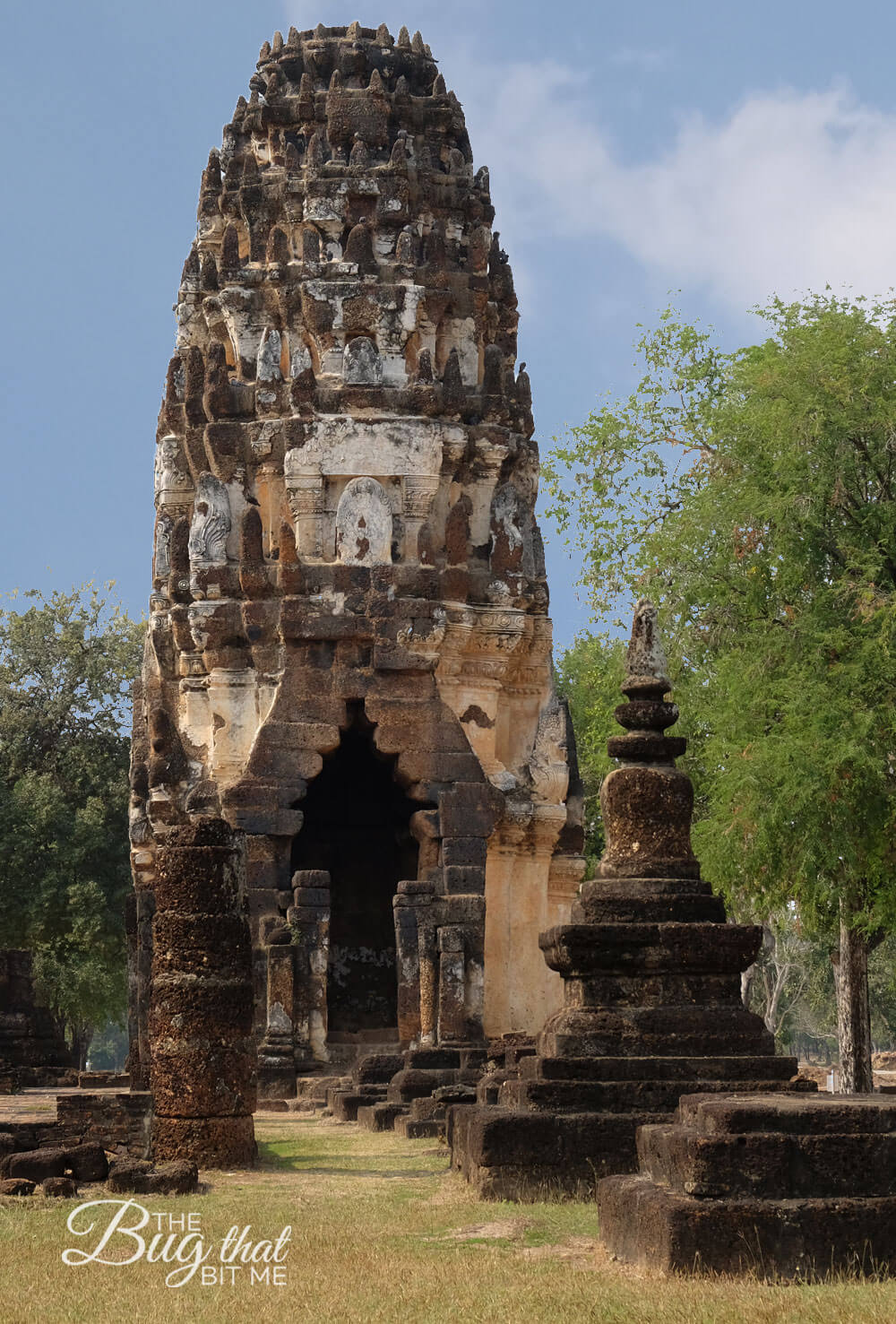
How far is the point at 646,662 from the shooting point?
12.7 metres

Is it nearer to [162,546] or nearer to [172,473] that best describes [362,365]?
[172,473]

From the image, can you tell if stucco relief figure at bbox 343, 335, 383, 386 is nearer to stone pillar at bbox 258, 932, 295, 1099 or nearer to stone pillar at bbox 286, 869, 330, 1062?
stone pillar at bbox 286, 869, 330, 1062

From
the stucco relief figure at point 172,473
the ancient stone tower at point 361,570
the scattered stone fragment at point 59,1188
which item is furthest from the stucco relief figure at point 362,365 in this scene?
the scattered stone fragment at point 59,1188

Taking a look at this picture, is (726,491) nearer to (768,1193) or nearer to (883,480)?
(883,480)

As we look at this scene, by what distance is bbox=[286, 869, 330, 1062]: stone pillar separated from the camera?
20.0 m

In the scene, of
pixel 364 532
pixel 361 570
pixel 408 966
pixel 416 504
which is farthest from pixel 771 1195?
pixel 416 504

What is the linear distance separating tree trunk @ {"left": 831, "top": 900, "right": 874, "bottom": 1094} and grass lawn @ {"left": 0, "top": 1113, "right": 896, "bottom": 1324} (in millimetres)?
11522

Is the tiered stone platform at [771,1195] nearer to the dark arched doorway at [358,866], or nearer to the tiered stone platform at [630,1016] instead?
the tiered stone platform at [630,1016]

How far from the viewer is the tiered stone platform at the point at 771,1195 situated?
750 centimetres

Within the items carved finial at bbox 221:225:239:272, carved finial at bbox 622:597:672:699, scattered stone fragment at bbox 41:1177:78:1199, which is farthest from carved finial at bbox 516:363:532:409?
scattered stone fragment at bbox 41:1177:78:1199

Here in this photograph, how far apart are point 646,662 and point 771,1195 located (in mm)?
5408

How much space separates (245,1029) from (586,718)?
22037 mm

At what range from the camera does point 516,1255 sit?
826 centimetres

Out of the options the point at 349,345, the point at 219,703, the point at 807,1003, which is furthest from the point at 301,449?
the point at 807,1003
